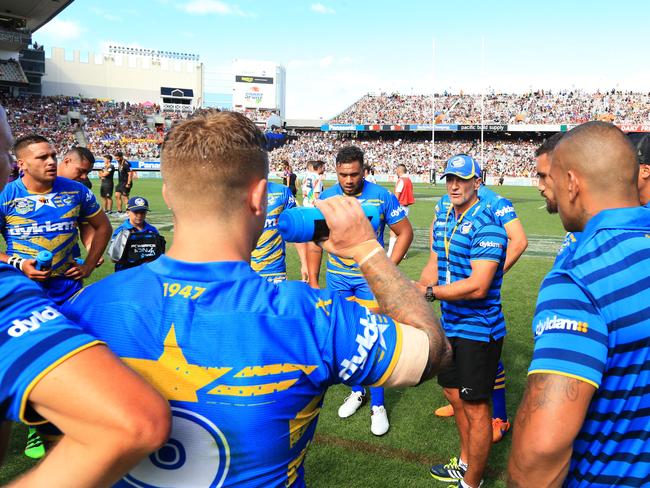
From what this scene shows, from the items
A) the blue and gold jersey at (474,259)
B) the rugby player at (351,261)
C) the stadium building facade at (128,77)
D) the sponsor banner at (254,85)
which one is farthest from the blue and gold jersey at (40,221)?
the sponsor banner at (254,85)

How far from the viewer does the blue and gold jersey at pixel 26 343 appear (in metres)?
1.00

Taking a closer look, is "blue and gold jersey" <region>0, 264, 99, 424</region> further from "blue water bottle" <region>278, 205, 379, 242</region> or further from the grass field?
the grass field

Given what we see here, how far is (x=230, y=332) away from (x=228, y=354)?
6 centimetres

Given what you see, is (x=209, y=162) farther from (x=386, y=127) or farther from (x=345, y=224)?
(x=386, y=127)

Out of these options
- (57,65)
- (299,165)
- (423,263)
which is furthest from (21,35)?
(423,263)

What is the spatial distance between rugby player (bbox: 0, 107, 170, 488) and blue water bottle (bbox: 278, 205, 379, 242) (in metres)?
0.73

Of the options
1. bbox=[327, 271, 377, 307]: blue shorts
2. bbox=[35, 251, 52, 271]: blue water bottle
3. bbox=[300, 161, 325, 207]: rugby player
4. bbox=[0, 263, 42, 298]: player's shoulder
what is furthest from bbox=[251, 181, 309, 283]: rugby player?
bbox=[300, 161, 325, 207]: rugby player

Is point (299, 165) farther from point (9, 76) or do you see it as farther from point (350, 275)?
point (350, 275)

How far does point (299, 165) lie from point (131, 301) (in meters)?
62.8

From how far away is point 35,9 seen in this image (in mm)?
53750

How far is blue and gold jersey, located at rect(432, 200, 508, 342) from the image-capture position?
152 inches

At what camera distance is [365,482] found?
386cm

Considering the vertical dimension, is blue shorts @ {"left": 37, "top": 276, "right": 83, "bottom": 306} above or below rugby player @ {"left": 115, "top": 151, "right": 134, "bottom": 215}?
below

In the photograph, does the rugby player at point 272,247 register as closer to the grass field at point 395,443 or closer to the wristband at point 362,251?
the grass field at point 395,443
